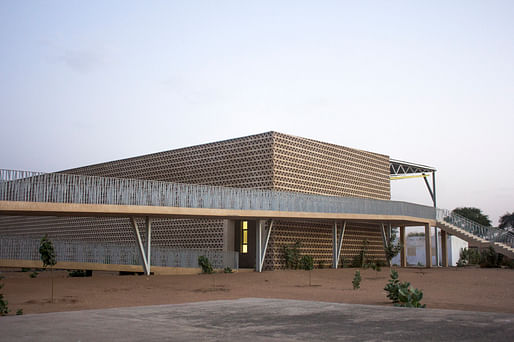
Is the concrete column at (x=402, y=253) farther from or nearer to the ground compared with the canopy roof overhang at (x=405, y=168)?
nearer to the ground

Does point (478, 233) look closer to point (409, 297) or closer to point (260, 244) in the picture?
point (260, 244)

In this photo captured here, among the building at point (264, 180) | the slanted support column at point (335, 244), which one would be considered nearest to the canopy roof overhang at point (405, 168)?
the building at point (264, 180)

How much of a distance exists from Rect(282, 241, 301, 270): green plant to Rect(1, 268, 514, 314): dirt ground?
1.86 metres

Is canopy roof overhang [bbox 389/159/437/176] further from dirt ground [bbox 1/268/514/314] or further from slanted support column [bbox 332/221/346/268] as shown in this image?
dirt ground [bbox 1/268/514/314]

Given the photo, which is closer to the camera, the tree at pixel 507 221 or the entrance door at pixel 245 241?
the entrance door at pixel 245 241

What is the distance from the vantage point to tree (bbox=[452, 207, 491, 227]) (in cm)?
6095

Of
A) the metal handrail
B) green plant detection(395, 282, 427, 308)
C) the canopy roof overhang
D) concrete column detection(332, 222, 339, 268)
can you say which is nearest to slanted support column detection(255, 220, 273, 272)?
the metal handrail

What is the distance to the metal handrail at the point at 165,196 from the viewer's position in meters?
15.6

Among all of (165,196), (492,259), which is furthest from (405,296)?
(492,259)

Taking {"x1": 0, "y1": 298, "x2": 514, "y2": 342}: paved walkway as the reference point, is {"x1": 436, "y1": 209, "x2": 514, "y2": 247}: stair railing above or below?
above

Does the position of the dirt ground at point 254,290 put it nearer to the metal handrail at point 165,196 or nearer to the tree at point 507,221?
the metal handrail at point 165,196

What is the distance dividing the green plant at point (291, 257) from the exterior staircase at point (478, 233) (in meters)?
9.59

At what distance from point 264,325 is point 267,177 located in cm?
1726

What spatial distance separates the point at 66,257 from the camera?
26453 millimetres
